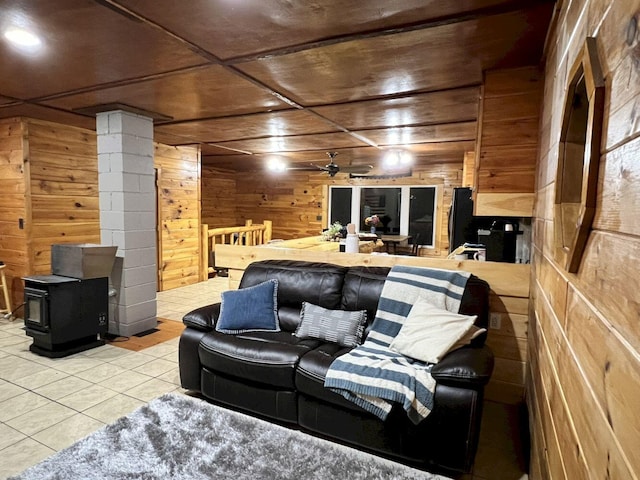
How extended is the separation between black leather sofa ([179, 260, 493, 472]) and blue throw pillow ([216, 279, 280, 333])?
7 centimetres

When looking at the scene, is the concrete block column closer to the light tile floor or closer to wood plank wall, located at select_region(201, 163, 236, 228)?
the light tile floor

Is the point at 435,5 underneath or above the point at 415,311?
above

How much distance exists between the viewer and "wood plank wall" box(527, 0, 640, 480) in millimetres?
702

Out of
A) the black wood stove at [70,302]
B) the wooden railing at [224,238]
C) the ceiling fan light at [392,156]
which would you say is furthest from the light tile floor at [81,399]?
the ceiling fan light at [392,156]

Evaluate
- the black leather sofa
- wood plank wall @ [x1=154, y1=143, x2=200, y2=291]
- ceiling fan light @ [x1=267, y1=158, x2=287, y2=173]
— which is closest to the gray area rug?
the black leather sofa

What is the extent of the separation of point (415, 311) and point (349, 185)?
5941mm

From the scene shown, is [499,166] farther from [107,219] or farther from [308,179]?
[308,179]

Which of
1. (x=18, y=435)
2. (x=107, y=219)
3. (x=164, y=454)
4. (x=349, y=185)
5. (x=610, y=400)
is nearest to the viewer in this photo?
(x=610, y=400)

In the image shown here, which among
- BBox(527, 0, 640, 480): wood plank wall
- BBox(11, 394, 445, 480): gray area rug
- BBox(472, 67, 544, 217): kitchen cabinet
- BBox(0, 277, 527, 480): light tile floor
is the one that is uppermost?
BBox(472, 67, 544, 217): kitchen cabinet

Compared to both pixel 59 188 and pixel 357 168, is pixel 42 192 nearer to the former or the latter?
pixel 59 188

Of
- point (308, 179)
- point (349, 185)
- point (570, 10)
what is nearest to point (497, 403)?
point (570, 10)

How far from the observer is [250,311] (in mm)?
2855

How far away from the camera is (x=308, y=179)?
27.9 ft

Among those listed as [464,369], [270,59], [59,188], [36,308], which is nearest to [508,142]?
[464,369]
